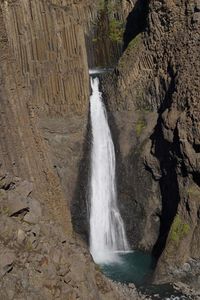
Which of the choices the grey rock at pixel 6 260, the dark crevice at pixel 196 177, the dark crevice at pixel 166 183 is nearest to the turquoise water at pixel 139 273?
the dark crevice at pixel 166 183

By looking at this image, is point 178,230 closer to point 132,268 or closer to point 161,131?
point 132,268

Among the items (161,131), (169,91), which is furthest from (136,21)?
(161,131)

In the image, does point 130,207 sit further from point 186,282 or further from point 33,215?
point 33,215

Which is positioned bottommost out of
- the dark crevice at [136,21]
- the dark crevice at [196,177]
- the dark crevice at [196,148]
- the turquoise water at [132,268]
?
the turquoise water at [132,268]

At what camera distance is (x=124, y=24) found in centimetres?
4547

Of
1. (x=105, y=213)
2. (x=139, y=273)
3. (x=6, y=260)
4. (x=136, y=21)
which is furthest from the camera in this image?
(x=136, y=21)

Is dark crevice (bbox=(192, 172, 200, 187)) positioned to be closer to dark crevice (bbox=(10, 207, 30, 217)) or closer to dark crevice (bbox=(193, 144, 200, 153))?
dark crevice (bbox=(193, 144, 200, 153))

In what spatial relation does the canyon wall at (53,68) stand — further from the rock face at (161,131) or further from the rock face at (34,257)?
the rock face at (34,257)

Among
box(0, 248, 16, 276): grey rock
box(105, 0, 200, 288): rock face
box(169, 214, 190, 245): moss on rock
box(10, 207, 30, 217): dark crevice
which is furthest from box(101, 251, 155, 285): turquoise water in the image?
box(0, 248, 16, 276): grey rock

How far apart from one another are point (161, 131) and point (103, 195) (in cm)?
597

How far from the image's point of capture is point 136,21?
42.5 meters

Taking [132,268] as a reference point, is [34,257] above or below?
above

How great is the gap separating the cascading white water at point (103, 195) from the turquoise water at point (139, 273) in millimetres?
1284

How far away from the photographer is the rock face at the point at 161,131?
31531 millimetres
